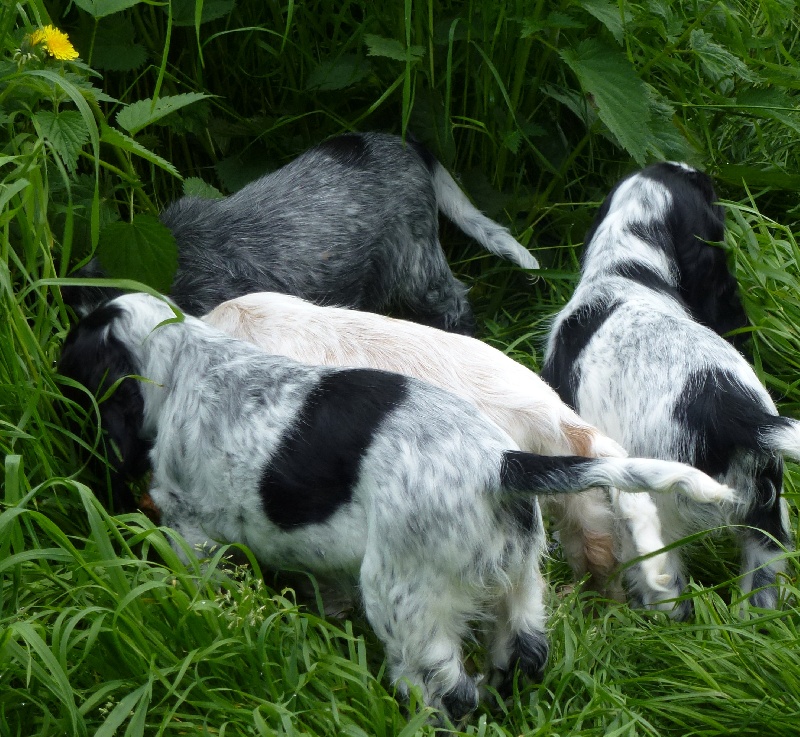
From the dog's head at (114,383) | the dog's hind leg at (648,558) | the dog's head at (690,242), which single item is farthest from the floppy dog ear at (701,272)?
the dog's head at (114,383)

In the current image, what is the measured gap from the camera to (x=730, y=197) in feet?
15.0

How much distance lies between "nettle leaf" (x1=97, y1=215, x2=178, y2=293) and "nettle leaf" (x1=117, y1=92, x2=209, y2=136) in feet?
0.98

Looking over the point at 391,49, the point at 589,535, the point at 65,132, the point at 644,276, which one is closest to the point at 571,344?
the point at 644,276

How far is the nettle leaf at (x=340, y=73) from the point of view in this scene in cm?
407

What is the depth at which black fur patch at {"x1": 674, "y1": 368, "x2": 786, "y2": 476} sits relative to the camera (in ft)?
8.93

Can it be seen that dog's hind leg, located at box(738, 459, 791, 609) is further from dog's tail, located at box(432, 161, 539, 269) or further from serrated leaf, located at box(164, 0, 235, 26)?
serrated leaf, located at box(164, 0, 235, 26)

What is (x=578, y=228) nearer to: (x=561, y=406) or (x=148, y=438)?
(x=561, y=406)

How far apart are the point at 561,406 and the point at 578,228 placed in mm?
1838

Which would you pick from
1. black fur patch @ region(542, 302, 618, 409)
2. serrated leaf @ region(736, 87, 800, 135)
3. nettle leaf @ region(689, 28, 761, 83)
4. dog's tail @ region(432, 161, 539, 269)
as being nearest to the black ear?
black fur patch @ region(542, 302, 618, 409)

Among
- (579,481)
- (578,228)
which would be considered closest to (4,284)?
(579,481)

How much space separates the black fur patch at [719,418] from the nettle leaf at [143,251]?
1649 mm

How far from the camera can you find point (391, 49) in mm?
3764

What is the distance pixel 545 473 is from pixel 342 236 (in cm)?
195

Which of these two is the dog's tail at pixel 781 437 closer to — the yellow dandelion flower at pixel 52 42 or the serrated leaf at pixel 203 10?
the yellow dandelion flower at pixel 52 42
